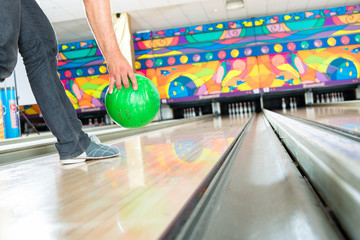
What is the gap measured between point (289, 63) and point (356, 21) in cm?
131

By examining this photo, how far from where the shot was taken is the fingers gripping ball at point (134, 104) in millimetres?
1238

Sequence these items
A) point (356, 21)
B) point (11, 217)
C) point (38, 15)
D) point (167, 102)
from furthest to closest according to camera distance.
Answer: point (167, 102) < point (356, 21) < point (38, 15) < point (11, 217)

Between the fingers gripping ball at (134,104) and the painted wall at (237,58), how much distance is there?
4244 millimetres

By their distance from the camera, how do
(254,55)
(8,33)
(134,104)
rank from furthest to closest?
(254,55) → (134,104) → (8,33)

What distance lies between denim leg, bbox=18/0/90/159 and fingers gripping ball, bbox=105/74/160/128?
0.69 ft

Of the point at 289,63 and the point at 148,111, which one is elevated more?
the point at 289,63

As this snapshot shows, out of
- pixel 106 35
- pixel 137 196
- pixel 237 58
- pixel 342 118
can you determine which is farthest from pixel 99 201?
pixel 237 58

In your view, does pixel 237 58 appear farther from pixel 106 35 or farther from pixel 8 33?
pixel 8 33

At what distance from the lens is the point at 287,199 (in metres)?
0.47

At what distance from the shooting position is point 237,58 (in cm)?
550

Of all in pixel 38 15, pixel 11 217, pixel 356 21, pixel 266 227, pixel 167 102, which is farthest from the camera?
pixel 167 102

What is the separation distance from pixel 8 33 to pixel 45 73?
257 millimetres

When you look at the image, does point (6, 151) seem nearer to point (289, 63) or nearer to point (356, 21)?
point (289, 63)

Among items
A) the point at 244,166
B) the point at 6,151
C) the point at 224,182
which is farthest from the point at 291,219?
the point at 6,151
